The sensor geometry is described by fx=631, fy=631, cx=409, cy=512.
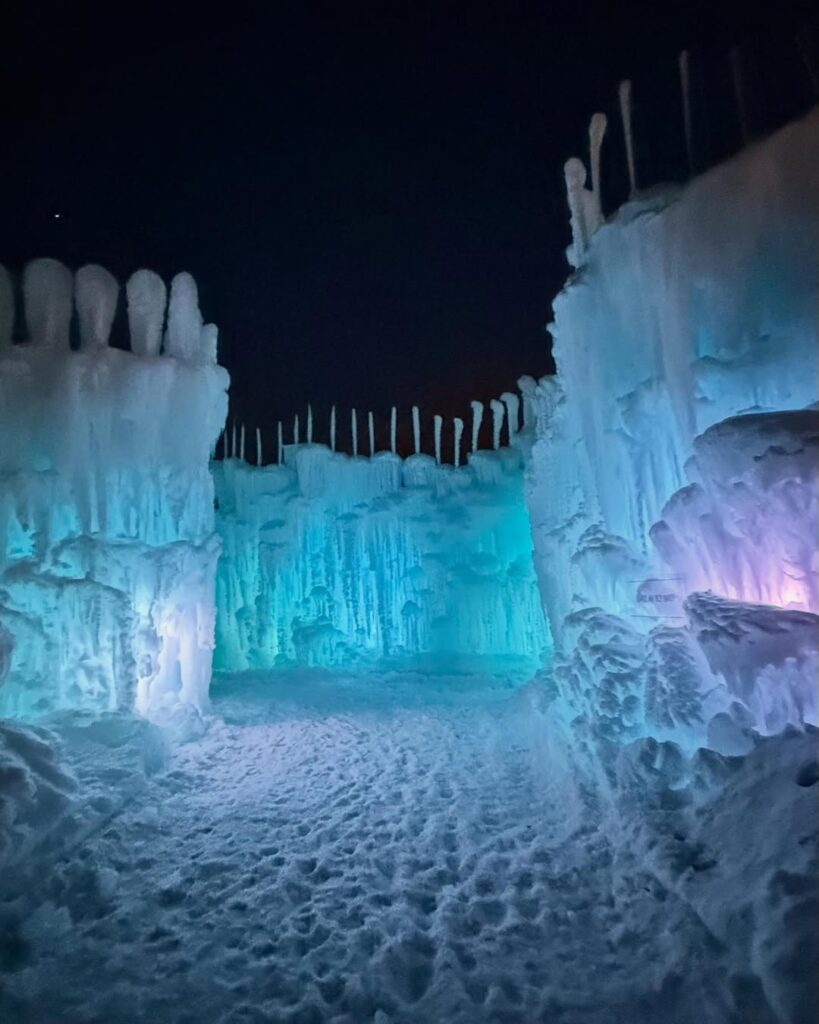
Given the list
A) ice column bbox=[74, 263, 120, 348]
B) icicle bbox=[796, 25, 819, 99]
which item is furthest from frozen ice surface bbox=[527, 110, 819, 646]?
ice column bbox=[74, 263, 120, 348]

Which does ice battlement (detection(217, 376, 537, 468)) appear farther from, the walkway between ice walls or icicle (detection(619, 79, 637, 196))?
icicle (detection(619, 79, 637, 196))

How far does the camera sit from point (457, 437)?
824 inches

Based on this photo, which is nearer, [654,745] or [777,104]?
[654,745]

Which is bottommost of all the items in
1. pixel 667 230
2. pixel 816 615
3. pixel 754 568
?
pixel 816 615

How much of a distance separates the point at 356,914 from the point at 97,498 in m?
8.03

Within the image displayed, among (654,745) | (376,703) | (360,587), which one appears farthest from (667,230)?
(360,587)

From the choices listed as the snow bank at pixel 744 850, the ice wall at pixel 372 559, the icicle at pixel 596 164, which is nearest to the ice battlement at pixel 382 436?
the ice wall at pixel 372 559

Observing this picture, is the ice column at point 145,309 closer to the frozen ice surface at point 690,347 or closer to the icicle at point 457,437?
the frozen ice surface at point 690,347

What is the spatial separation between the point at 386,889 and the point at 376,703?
7996mm

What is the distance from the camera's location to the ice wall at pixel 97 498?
32.5 feet

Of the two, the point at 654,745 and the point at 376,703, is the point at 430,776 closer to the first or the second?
the point at 654,745

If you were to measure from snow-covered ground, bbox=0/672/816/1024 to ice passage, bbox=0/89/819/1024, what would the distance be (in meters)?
0.03

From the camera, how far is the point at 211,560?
12.5 meters

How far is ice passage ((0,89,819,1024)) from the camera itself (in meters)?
4.29
